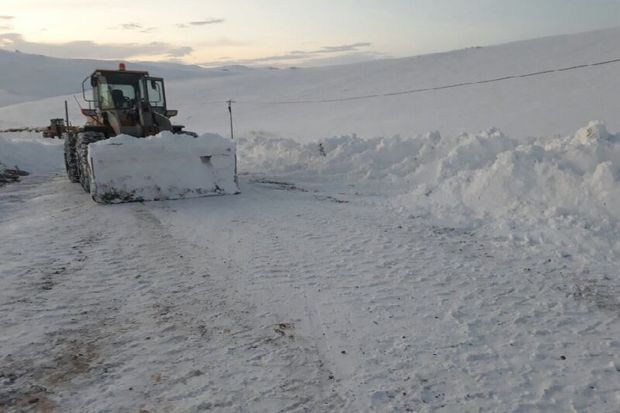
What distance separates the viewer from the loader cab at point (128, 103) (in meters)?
10.7

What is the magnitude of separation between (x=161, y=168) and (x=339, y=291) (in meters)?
5.29

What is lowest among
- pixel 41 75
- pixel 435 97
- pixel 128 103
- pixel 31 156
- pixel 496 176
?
pixel 496 176

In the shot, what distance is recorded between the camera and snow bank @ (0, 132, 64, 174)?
15.1 meters

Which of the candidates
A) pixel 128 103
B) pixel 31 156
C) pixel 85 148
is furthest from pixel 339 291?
pixel 31 156

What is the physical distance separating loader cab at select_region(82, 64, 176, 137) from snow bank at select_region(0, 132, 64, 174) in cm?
506

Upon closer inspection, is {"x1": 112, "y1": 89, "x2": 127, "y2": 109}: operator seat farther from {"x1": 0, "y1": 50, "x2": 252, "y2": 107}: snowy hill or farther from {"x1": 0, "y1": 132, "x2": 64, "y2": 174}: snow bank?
{"x1": 0, "y1": 50, "x2": 252, "y2": 107}: snowy hill

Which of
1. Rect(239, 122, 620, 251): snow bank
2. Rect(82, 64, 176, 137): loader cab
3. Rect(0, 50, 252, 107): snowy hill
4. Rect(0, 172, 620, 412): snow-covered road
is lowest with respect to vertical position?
Rect(0, 172, 620, 412): snow-covered road

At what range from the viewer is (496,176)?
739cm

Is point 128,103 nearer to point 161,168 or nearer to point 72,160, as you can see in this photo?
point 72,160

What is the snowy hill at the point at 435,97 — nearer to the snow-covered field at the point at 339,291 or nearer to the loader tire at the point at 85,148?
the snow-covered field at the point at 339,291

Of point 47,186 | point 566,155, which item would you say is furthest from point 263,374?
point 47,186

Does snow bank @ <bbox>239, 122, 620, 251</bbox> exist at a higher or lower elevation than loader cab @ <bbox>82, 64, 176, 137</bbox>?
lower

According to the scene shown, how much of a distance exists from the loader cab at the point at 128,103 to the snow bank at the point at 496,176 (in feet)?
11.0

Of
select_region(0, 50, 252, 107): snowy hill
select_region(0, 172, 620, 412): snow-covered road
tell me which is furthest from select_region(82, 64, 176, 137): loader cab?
select_region(0, 50, 252, 107): snowy hill
